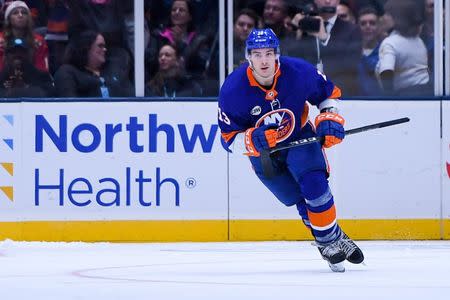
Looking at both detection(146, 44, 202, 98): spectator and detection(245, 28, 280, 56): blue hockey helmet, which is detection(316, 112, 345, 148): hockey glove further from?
detection(146, 44, 202, 98): spectator

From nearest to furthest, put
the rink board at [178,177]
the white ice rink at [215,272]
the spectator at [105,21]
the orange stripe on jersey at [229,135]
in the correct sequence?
the white ice rink at [215,272], the orange stripe on jersey at [229,135], the rink board at [178,177], the spectator at [105,21]

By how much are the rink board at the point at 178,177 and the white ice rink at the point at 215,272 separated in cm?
20

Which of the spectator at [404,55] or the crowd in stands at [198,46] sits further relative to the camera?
the spectator at [404,55]

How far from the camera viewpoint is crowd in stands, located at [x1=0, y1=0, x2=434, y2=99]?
8.44 meters

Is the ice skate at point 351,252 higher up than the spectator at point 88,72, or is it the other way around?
the spectator at point 88,72

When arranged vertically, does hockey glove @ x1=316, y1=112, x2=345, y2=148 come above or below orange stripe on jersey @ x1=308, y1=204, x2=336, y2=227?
above

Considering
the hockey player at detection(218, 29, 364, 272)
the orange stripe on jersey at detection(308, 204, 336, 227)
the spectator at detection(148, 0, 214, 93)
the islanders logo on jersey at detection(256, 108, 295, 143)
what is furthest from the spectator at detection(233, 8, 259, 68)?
the orange stripe on jersey at detection(308, 204, 336, 227)

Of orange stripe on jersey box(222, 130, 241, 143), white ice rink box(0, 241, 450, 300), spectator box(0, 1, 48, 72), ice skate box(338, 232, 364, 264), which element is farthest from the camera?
spectator box(0, 1, 48, 72)

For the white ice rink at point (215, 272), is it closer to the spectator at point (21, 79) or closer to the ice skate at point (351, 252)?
the ice skate at point (351, 252)

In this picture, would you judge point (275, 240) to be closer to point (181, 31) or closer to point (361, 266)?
point (181, 31)

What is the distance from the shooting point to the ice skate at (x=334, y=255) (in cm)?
591

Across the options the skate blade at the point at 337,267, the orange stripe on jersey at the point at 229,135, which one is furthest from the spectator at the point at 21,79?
the skate blade at the point at 337,267

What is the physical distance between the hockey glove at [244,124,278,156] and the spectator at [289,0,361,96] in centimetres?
266

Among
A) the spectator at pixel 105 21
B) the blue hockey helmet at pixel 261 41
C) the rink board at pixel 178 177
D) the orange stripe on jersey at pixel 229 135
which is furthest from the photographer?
the spectator at pixel 105 21
